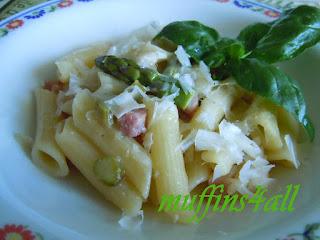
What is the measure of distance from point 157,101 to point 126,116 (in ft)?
0.42

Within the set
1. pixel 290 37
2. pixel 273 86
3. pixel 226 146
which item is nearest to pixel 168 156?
pixel 226 146

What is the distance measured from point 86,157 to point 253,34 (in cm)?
95

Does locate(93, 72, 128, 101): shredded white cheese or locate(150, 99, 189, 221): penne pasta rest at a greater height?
locate(93, 72, 128, 101): shredded white cheese

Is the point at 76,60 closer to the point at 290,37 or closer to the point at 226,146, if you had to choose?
the point at 226,146

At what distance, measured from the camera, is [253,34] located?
2008 mm

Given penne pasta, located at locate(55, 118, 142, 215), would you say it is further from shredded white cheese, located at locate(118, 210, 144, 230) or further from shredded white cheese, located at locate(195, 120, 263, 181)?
shredded white cheese, located at locate(195, 120, 263, 181)

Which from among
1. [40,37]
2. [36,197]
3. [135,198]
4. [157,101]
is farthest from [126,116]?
[40,37]

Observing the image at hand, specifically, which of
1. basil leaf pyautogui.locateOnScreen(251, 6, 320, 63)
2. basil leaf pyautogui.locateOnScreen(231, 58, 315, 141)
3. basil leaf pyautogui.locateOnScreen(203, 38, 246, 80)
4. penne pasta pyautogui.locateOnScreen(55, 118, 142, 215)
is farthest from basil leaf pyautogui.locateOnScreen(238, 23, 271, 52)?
penne pasta pyautogui.locateOnScreen(55, 118, 142, 215)

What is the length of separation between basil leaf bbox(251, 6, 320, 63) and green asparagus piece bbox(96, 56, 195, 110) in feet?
1.26

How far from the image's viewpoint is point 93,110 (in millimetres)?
1559

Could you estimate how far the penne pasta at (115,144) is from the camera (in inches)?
56.9

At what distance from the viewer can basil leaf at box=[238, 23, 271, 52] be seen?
198cm

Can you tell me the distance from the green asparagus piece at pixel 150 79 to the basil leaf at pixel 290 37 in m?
0.38

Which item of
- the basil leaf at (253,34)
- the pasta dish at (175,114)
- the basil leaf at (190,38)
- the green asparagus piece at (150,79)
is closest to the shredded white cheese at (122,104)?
the pasta dish at (175,114)
